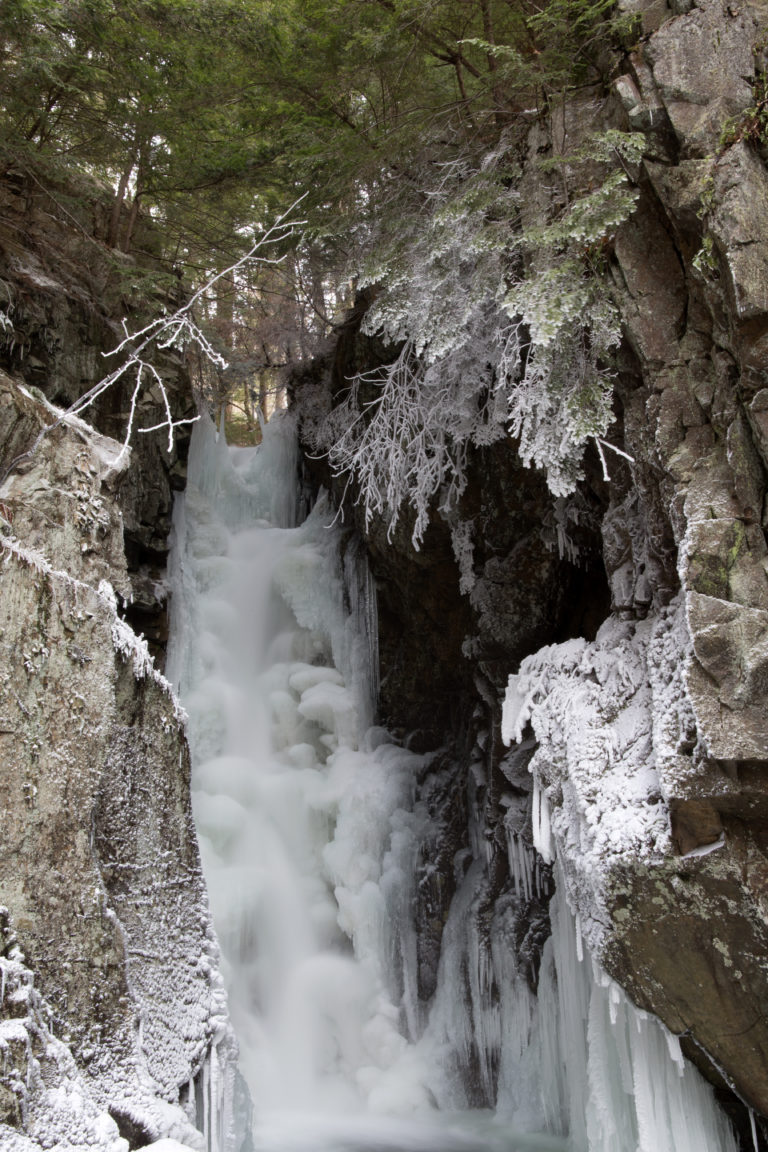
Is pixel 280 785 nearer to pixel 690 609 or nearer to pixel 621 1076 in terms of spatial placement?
pixel 621 1076

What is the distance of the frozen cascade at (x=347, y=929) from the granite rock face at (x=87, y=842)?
129 cm

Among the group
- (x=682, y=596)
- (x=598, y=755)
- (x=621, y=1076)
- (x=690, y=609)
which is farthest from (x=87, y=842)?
(x=621, y=1076)

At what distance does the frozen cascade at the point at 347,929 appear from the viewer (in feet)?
21.9

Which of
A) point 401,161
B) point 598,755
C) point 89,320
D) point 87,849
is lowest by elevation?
point 87,849

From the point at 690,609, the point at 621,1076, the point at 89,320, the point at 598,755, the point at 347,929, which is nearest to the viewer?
the point at 690,609

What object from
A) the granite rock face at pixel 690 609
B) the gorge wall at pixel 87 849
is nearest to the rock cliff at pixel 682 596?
the granite rock face at pixel 690 609

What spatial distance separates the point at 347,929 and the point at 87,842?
471 cm

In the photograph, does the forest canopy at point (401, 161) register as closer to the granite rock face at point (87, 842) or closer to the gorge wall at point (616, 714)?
the gorge wall at point (616, 714)

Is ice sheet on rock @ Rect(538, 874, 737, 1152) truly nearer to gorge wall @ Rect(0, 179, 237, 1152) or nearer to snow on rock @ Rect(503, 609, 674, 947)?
snow on rock @ Rect(503, 609, 674, 947)

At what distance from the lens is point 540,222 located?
5492 millimetres

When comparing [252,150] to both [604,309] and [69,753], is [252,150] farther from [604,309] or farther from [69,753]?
[69,753]

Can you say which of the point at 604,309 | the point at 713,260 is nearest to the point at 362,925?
the point at 604,309

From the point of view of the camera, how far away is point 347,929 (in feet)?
27.7

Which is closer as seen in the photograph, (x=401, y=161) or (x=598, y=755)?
(x=598, y=755)
